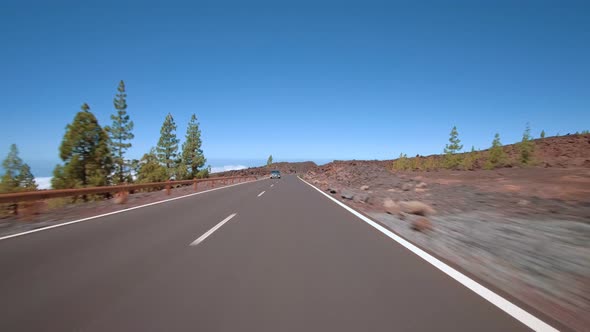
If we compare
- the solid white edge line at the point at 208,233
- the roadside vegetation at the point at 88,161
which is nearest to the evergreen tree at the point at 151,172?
the roadside vegetation at the point at 88,161

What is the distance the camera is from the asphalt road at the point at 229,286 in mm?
2797

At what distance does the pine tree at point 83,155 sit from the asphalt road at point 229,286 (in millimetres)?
35517

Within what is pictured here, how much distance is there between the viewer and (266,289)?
11.8ft

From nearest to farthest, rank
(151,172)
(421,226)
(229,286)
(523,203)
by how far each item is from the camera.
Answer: (229,286)
(421,226)
(523,203)
(151,172)

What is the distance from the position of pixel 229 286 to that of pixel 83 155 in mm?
42218

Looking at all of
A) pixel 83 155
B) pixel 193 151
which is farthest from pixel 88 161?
pixel 193 151

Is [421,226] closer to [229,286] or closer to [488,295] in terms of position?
[488,295]

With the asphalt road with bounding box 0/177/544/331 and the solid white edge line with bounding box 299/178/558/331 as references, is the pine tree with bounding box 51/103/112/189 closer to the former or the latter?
the asphalt road with bounding box 0/177/544/331

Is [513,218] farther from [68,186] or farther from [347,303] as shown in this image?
[68,186]

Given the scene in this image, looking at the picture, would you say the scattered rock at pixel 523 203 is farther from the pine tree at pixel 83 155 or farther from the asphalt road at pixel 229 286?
the pine tree at pixel 83 155

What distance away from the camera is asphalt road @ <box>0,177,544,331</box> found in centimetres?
280

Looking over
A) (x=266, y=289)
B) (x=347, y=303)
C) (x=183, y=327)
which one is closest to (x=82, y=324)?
(x=183, y=327)

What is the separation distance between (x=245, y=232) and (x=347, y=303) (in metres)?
4.12

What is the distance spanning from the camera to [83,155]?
3759 cm
